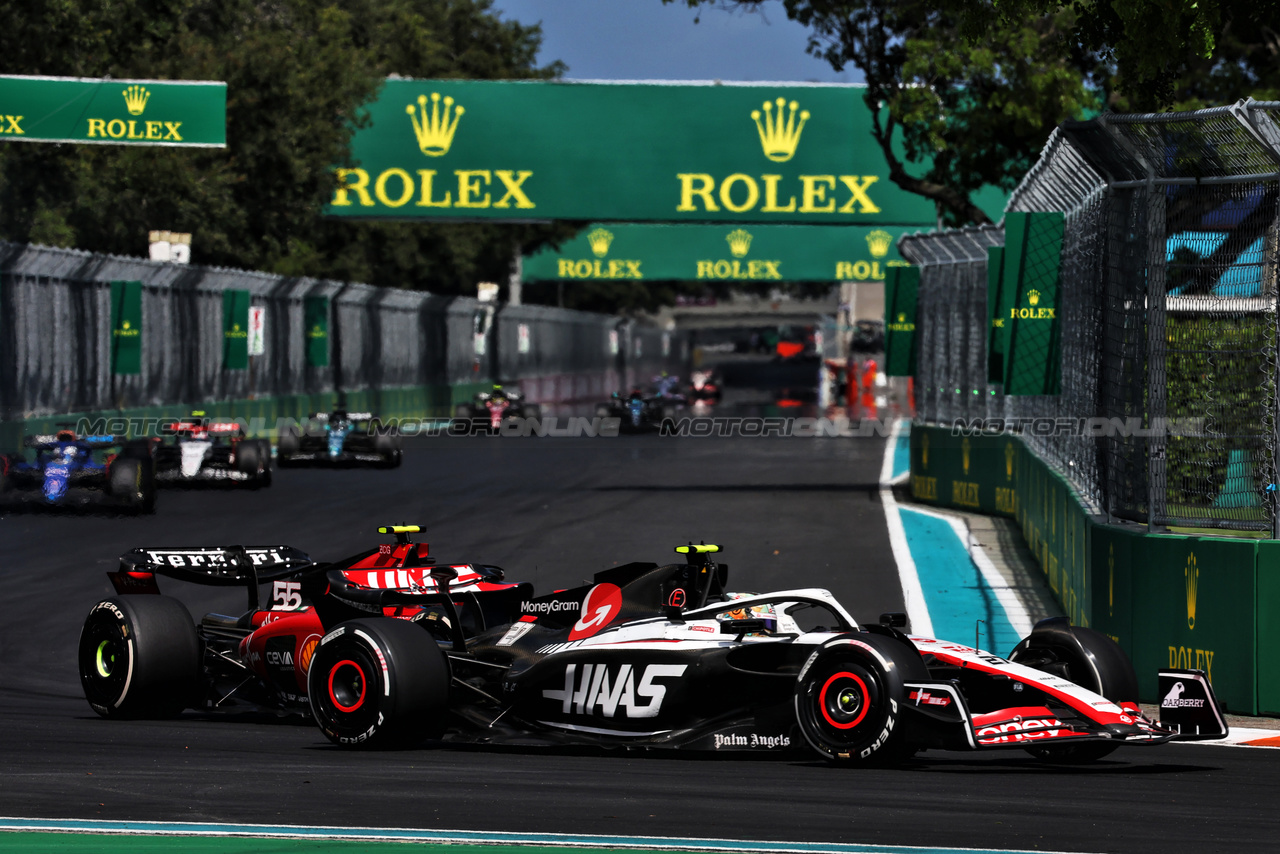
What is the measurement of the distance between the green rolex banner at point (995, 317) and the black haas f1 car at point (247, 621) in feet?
24.6

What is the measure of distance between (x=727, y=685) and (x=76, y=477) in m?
13.1

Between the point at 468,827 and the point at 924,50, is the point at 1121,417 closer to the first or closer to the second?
the point at 468,827

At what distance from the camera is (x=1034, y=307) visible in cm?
1290

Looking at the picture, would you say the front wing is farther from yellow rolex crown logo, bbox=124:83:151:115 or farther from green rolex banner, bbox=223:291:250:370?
green rolex banner, bbox=223:291:250:370

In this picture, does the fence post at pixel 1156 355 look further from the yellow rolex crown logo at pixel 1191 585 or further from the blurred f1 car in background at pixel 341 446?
the blurred f1 car in background at pixel 341 446

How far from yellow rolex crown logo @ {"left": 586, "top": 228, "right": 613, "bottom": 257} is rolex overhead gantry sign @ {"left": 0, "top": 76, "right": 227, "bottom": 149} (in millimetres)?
32679

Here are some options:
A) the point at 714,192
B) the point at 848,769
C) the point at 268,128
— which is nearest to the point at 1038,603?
the point at 848,769

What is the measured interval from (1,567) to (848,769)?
9680mm

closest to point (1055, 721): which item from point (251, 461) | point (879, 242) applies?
point (251, 461)

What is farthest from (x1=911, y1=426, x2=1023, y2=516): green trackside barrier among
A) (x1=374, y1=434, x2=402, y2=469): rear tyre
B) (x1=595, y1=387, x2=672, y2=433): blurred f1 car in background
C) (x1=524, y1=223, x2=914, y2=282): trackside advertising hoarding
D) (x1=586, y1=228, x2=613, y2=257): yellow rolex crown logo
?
(x1=586, y1=228, x2=613, y2=257): yellow rolex crown logo

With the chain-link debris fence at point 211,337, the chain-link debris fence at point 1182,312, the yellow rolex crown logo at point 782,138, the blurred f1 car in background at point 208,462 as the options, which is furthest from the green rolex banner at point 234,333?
the chain-link debris fence at point 1182,312

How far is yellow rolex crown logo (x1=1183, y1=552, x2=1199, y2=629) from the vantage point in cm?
853

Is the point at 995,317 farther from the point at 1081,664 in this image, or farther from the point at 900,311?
the point at 1081,664

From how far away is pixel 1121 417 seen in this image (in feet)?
30.4
